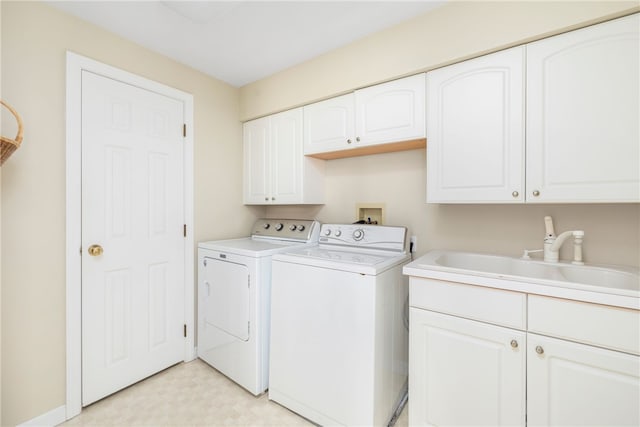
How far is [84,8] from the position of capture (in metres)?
1.61

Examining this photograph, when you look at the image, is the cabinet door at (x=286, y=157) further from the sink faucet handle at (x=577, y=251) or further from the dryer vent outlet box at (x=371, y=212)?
the sink faucet handle at (x=577, y=251)

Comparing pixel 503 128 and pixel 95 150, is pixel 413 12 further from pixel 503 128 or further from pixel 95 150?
pixel 95 150

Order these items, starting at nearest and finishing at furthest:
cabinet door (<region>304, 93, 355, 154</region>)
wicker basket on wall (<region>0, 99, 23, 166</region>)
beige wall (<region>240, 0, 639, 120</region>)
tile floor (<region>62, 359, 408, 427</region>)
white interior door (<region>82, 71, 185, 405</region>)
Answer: wicker basket on wall (<region>0, 99, 23, 166</region>), beige wall (<region>240, 0, 639, 120</region>), tile floor (<region>62, 359, 408, 427</region>), white interior door (<region>82, 71, 185, 405</region>), cabinet door (<region>304, 93, 355, 154</region>)

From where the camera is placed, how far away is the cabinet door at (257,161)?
2508 millimetres

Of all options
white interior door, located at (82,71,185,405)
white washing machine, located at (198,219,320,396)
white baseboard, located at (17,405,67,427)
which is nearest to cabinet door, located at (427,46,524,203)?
white washing machine, located at (198,219,320,396)

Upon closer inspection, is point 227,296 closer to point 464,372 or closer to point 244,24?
point 464,372

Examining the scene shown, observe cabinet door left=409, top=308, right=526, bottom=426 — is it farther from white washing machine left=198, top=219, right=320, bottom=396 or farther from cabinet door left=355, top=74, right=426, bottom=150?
cabinet door left=355, top=74, right=426, bottom=150

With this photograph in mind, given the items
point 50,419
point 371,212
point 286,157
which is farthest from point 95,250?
point 371,212

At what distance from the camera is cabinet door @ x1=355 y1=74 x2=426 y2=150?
1696 mm

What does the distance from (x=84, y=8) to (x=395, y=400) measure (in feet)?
9.77

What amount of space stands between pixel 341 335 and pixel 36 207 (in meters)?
1.84

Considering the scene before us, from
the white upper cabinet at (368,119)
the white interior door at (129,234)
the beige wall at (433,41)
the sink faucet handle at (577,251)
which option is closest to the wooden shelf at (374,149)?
the white upper cabinet at (368,119)

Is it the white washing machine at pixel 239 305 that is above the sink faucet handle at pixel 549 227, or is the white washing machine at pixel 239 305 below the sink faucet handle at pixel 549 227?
below

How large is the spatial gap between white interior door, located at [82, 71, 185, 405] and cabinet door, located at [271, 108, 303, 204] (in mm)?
753
